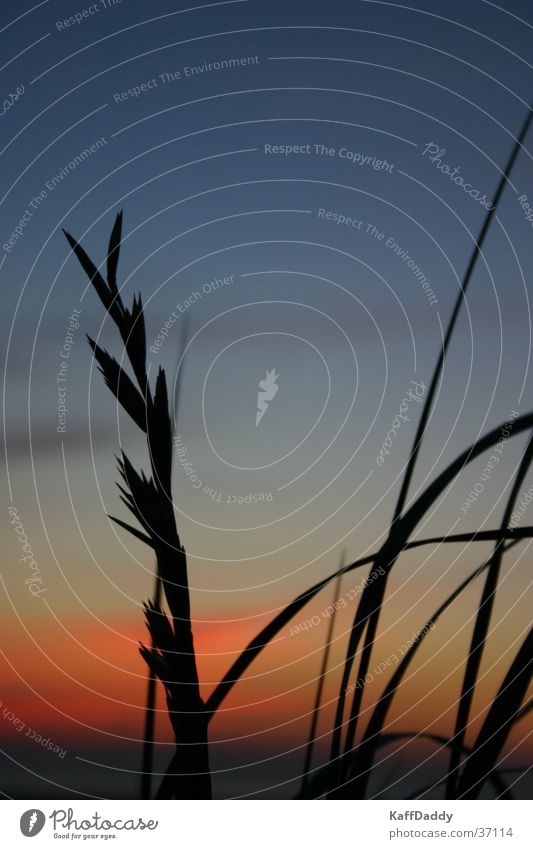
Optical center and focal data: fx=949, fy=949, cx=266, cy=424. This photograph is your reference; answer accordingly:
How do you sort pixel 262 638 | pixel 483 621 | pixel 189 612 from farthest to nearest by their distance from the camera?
pixel 483 621
pixel 262 638
pixel 189 612

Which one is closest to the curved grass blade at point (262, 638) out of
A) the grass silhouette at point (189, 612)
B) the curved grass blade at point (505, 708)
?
the grass silhouette at point (189, 612)

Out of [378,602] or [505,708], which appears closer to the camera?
[505,708]

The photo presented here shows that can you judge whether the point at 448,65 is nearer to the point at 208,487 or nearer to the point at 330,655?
the point at 208,487

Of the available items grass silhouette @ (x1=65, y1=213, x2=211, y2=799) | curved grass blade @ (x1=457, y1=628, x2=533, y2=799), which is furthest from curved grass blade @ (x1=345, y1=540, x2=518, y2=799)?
grass silhouette @ (x1=65, y1=213, x2=211, y2=799)

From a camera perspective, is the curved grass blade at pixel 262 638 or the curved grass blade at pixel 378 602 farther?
the curved grass blade at pixel 378 602

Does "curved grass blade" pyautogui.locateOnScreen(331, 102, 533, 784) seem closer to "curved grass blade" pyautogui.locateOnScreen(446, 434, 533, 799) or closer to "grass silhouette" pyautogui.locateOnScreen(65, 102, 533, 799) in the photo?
"grass silhouette" pyautogui.locateOnScreen(65, 102, 533, 799)

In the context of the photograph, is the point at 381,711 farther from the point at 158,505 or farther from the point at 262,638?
the point at 158,505

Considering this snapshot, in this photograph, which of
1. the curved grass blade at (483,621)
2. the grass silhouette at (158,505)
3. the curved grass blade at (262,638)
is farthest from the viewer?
the curved grass blade at (483,621)

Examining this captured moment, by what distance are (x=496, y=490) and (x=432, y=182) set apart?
0.69 meters

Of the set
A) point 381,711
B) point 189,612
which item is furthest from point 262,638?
point 381,711

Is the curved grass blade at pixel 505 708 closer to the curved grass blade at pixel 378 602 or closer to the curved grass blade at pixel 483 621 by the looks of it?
the curved grass blade at pixel 483 621

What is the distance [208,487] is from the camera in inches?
79.4

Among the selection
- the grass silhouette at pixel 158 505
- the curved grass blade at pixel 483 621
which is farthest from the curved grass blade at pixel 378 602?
the grass silhouette at pixel 158 505

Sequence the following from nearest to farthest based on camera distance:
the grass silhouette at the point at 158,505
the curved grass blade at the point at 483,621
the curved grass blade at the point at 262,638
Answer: the grass silhouette at the point at 158,505 → the curved grass blade at the point at 262,638 → the curved grass blade at the point at 483,621
